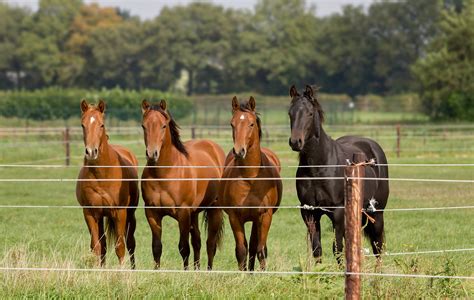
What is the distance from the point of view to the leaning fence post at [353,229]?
730 centimetres

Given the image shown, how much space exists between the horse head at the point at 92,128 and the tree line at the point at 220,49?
78565 mm

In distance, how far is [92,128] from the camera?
9688 millimetres

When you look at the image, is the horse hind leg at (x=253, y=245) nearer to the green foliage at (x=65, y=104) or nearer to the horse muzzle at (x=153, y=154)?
the horse muzzle at (x=153, y=154)

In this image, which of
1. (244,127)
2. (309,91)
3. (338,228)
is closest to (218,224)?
(244,127)

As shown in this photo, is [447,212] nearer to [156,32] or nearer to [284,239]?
[284,239]

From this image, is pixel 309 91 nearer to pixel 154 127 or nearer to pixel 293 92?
pixel 293 92

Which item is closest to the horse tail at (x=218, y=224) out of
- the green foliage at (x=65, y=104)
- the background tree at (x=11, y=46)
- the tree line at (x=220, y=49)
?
the green foliage at (x=65, y=104)

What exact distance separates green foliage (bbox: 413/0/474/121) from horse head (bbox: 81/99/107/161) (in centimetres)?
4793

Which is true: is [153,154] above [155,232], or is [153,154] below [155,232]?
above

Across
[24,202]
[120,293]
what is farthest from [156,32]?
[120,293]

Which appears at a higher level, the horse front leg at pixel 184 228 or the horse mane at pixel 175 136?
the horse mane at pixel 175 136

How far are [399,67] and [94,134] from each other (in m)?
82.2

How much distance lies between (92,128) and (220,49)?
277ft

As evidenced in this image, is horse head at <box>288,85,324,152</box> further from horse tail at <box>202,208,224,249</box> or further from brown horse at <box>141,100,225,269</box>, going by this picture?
horse tail at <box>202,208,224,249</box>
